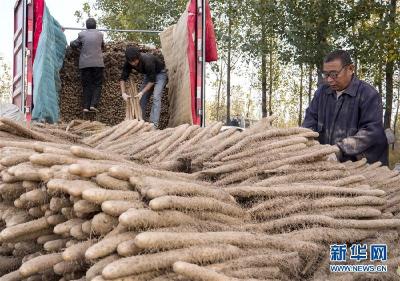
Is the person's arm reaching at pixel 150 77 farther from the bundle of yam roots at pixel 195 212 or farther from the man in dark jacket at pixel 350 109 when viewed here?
the bundle of yam roots at pixel 195 212

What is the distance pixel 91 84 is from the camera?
729 centimetres

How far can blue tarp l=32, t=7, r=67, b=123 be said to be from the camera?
6.30 metres

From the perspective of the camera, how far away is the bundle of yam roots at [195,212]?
158 centimetres

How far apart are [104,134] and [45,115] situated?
121 inches

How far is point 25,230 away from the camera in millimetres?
1954

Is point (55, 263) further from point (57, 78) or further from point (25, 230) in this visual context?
point (57, 78)

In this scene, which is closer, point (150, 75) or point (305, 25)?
point (150, 75)

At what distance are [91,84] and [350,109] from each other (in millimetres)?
4107

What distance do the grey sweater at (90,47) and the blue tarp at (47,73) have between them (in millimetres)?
415

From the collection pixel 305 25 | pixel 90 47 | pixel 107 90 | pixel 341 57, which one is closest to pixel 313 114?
pixel 341 57

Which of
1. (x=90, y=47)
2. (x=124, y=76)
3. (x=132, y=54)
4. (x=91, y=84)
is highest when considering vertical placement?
(x=90, y=47)

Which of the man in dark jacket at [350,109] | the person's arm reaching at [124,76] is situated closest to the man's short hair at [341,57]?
the man in dark jacket at [350,109]

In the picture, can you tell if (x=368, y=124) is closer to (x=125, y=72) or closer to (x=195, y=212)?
(x=195, y=212)

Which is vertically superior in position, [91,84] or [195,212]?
[91,84]
